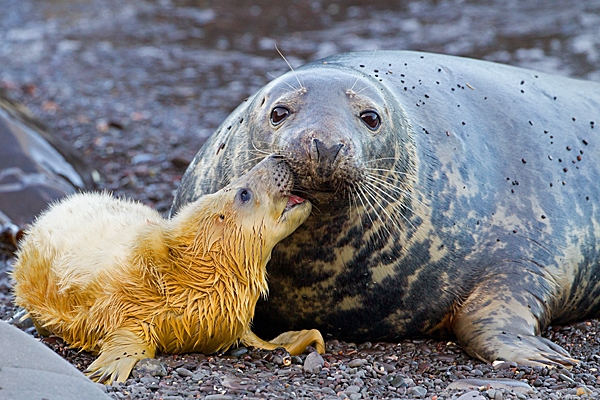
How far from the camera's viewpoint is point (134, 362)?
3.88 meters

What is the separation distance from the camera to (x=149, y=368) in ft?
12.7

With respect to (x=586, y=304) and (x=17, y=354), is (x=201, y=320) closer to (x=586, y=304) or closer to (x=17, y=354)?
(x=17, y=354)

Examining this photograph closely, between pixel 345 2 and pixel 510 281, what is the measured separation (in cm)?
990

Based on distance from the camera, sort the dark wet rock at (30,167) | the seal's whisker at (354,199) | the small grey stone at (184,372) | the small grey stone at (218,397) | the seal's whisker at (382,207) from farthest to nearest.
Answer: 1. the dark wet rock at (30,167)
2. the seal's whisker at (382,207)
3. the seal's whisker at (354,199)
4. the small grey stone at (184,372)
5. the small grey stone at (218,397)

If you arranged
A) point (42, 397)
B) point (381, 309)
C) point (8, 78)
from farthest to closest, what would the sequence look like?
point (8, 78) < point (381, 309) < point (42, 397)

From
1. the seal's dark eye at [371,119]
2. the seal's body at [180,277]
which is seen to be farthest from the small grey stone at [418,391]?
the seal's dark eye at [371,119]

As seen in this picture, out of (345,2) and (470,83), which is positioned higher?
(345,2)

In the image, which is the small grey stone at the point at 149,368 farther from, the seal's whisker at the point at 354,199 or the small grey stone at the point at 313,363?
the seal's whisker at the point at 354,199

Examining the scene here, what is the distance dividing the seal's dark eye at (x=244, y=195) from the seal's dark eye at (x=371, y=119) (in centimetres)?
59

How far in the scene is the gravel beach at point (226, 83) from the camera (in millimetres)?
3885

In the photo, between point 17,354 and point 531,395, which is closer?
point 17,354

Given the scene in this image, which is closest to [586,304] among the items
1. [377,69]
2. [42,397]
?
[377,69]

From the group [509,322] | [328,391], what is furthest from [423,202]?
[328,391]

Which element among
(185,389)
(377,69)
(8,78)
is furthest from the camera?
(8,78)
